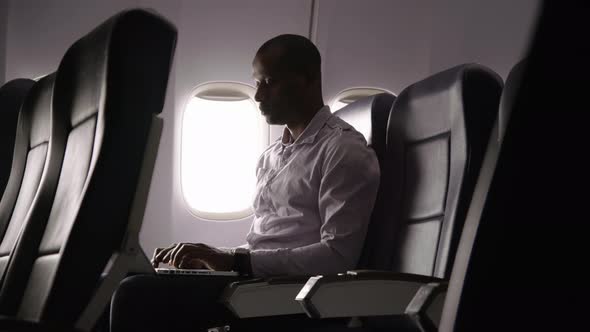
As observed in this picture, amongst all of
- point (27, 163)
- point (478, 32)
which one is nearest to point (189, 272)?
point (27, 163)

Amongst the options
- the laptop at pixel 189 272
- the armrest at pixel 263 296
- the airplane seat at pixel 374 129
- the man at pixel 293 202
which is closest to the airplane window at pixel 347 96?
the man at pixel 293 202

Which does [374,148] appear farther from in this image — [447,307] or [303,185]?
[447,307]

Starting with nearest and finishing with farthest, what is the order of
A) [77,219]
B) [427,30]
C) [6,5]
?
[77,219], [6,5], [427,30]

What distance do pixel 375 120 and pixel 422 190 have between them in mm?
376

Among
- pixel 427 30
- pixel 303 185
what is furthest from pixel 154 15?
pixel 427 30

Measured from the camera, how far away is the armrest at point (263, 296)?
60.7 inches

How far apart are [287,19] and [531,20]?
3.50 meters

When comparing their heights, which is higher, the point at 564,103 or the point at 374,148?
the point at 564,103

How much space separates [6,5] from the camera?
3.60 m

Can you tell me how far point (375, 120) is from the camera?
90.6 inches

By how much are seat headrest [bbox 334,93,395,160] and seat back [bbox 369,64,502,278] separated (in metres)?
0.08

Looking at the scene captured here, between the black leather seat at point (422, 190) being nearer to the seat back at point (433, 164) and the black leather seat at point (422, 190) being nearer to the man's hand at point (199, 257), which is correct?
the seat back at point (433, 164)

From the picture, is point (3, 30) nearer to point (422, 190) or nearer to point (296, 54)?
point (296, 54)

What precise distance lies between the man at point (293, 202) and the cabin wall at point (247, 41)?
1.34 metres
